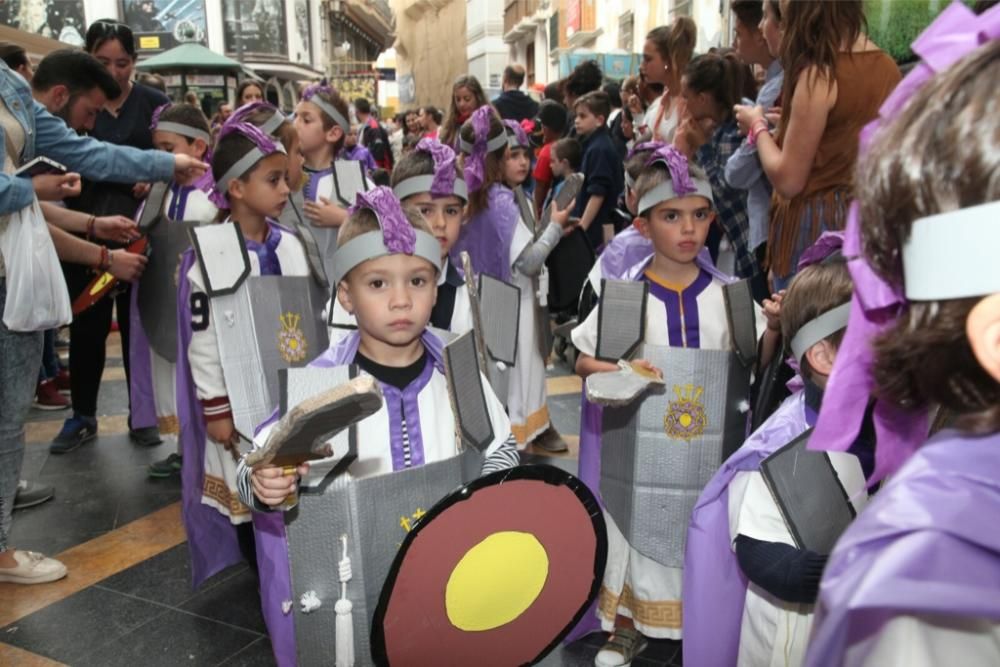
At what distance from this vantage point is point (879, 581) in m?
0.62

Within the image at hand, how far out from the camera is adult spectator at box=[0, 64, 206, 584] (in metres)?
2.57

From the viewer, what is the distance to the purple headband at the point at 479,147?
3.79 meters

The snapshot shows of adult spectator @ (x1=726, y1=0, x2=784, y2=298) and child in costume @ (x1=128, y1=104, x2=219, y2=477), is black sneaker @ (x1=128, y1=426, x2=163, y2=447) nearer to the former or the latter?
child in costume @ (x1=128, y1=104, x2=219, y2=477)

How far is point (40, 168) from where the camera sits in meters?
2.80

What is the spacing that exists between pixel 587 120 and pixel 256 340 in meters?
3.50

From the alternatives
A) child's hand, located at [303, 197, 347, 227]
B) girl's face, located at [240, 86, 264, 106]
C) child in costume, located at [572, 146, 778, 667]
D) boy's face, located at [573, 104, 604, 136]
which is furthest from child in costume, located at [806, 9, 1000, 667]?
girl's face, located at [240, 86, 264, 106]

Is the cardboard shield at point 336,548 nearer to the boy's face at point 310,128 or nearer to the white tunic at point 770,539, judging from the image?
the white tunic at point 770,539

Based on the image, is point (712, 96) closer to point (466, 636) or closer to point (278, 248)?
point (278, 248)

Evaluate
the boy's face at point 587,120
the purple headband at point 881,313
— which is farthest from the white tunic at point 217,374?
the boy's face at point 587,120

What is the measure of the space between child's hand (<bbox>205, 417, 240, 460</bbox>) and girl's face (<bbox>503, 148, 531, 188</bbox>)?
192cm

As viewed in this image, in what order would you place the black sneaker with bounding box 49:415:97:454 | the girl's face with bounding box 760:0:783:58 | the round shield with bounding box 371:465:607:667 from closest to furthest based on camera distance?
1. the round shield with bounding box 371:465:607:667
2. the girl's face with bounding box 760:0:783:58
3. the black sneaker with bounding box 49:415:97:454

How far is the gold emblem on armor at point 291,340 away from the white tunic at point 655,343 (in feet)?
3.07

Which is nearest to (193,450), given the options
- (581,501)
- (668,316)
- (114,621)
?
(114,621)

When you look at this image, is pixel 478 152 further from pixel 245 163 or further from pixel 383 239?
pixel 383 239
